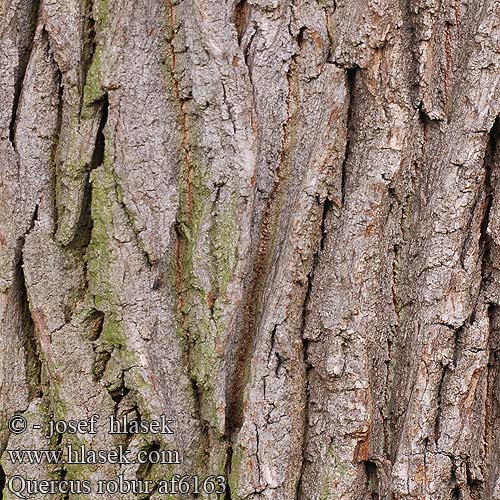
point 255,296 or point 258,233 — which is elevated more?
point 258,233

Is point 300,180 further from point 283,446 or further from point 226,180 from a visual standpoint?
point 283,446

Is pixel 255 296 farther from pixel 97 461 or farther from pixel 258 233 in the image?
pixel 97 461

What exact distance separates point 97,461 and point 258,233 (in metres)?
0.53

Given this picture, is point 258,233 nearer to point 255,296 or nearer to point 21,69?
point 255,296

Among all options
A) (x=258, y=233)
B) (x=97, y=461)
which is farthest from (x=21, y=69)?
(x=97, y=461)

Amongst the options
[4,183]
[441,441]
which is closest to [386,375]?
[441,441]

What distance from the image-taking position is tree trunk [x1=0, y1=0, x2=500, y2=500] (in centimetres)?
127

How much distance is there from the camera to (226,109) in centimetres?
127

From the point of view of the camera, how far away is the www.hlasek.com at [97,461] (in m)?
1.30

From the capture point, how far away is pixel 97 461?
130cm

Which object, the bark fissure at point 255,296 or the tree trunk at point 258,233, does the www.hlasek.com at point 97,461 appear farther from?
the bark fissure at point 255,296

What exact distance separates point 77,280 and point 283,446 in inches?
20.0

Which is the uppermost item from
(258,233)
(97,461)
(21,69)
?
(21,69)

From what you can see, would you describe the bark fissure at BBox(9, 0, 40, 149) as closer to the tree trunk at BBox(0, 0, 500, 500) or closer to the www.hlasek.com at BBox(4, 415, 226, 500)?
the tree trunk at BBox(0, 0, 500, 500)
